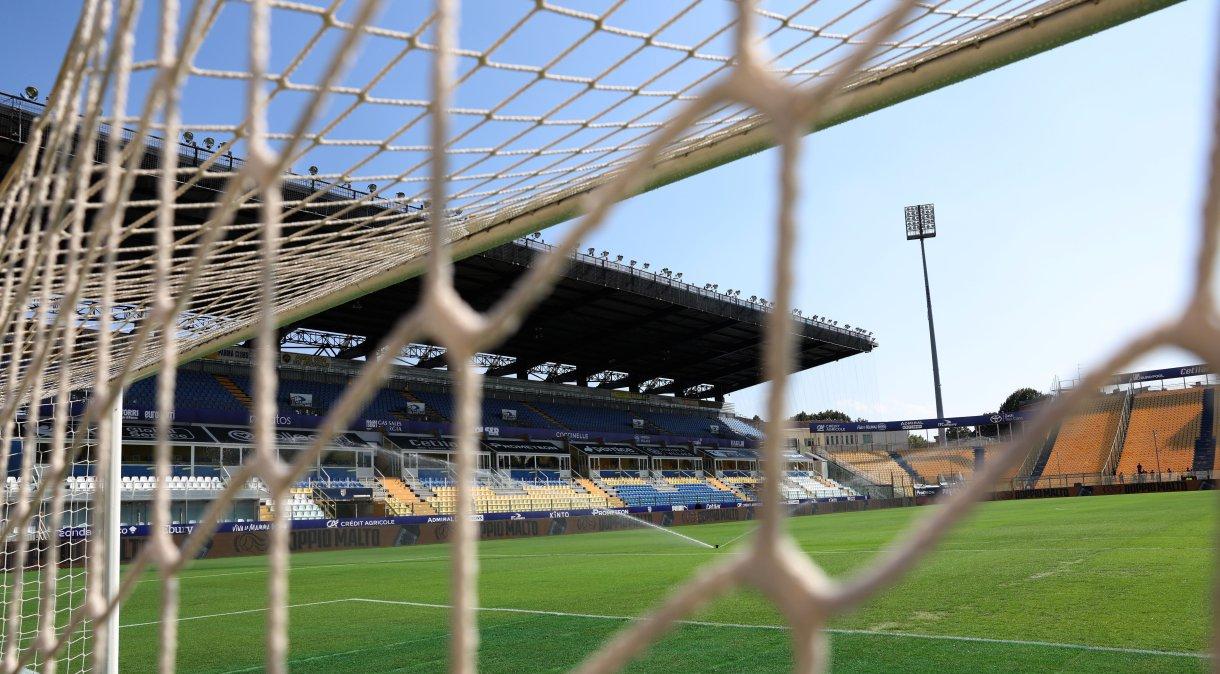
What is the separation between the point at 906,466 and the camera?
4216cm

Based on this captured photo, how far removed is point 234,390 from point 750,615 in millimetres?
22192

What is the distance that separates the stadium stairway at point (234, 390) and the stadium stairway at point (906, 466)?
29.0 meters

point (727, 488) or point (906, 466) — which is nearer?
point (727, 488)

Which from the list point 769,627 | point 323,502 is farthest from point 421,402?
point 769,627

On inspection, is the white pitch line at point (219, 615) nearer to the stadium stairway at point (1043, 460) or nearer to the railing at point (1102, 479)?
the railing at point (1102, 479)

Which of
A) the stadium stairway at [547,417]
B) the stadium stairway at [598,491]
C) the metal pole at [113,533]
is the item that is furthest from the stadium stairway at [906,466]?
the metal pole at [113,533]

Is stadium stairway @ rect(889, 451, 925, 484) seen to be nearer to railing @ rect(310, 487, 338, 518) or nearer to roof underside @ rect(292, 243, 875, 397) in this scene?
roof underside @ rect(292, 243, 875, 397)

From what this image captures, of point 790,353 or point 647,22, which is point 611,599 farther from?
point 790,353

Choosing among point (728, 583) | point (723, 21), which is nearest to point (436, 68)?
point (728, 583)

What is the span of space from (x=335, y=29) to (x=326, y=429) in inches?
43.0

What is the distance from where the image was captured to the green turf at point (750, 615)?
411 centimetres

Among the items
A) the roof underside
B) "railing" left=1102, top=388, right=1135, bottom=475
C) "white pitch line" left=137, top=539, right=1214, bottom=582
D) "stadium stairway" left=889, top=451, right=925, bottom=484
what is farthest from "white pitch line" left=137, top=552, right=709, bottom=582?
"stadium stairway" left=889, top=451, right=925, bottom=484

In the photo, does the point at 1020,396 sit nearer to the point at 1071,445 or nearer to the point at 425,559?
the point at 1071,445

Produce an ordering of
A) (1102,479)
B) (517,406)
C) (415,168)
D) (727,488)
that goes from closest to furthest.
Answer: (415,168), (517,406), (727,488), (1102,479)
